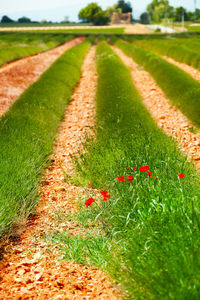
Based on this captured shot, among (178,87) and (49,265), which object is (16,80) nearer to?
(178,87)

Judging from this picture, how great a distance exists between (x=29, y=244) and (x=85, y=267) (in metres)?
0.76

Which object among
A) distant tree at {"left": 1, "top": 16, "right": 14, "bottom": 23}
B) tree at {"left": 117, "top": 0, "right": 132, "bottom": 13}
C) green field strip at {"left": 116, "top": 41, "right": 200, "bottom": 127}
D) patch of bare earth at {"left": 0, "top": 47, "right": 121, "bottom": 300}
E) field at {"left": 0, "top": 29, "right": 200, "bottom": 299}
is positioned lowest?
patch of bare earth at {"left": 0, "top": 47, "right": 121, "bottom": 300}

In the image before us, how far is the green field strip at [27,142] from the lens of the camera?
407cm

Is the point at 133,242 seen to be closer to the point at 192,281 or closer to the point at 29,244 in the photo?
the point at 192,281

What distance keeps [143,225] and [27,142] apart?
12.0ft

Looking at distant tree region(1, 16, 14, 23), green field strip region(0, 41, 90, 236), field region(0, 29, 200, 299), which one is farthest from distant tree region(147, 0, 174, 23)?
field region(0, 29, 200, 299)

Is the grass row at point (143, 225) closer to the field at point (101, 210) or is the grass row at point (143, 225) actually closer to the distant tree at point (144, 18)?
the field at point (101, 210)

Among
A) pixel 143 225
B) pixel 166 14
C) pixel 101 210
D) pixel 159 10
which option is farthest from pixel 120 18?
pixel 143 225

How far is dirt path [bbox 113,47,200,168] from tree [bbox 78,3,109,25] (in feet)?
350

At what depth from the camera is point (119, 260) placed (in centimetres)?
288

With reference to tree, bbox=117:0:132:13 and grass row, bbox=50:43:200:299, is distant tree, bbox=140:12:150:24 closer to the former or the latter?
tree, bbox=117:0:132:13

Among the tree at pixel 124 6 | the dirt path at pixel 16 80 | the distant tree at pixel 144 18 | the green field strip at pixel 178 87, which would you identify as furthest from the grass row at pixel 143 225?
the tree at pixel 124 6

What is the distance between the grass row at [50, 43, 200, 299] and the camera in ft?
7.77

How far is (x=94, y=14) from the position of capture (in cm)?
11375
